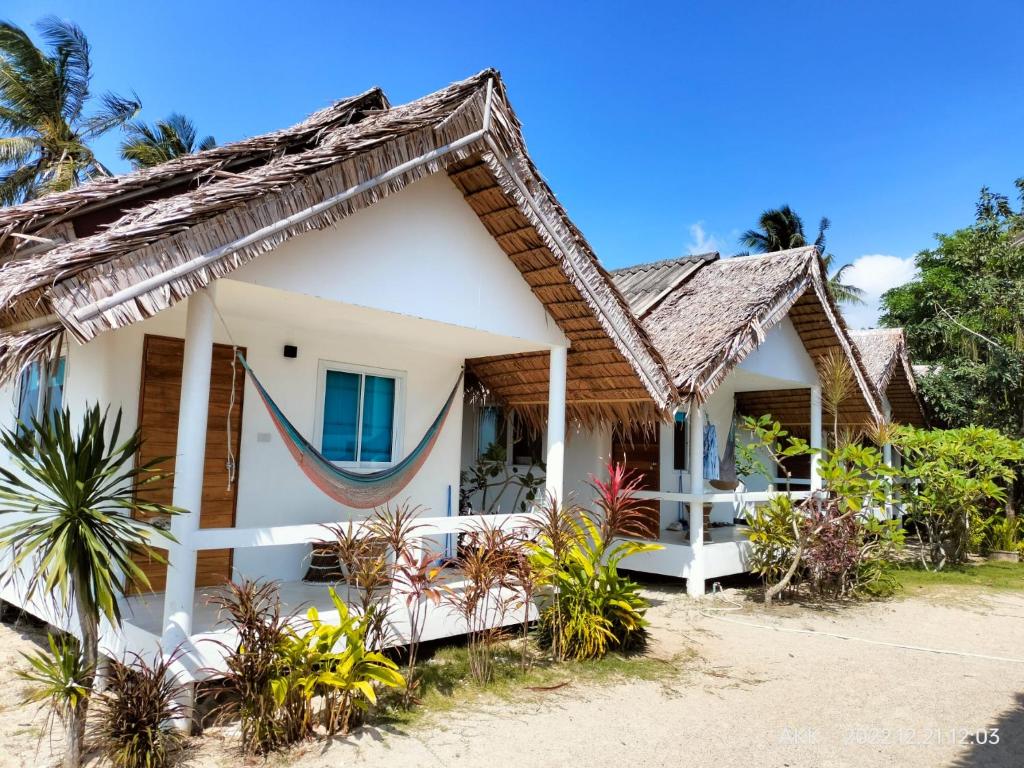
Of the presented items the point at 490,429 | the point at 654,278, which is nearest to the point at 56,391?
the point at 490,429

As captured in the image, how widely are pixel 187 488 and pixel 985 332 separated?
1360 centimetres

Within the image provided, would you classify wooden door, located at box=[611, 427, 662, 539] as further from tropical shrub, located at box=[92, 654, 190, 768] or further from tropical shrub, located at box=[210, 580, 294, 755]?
tropical shrub, located at box=[92, 654, 190, 768]

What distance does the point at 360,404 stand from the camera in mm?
7176

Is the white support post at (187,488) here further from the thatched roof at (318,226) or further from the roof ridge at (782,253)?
the roof ridge at (782,253)

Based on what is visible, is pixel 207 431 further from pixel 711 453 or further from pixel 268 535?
pixel 711 453

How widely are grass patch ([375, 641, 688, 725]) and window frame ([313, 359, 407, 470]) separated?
2045 mm

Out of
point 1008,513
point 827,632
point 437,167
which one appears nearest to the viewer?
point 437,167

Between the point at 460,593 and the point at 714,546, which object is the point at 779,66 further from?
the point at 460,593

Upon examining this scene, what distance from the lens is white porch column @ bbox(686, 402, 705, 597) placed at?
8.58 meters

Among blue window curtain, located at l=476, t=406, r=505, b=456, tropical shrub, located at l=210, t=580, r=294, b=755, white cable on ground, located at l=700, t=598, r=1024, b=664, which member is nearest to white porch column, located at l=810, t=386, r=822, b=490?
white cable on ground, located at l=700, t=598, r=1024, b=664

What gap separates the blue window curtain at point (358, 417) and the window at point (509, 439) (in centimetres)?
288

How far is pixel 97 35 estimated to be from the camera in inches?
762

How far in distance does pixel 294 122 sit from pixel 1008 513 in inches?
505

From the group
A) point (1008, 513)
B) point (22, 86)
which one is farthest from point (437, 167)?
point (22, 86)
